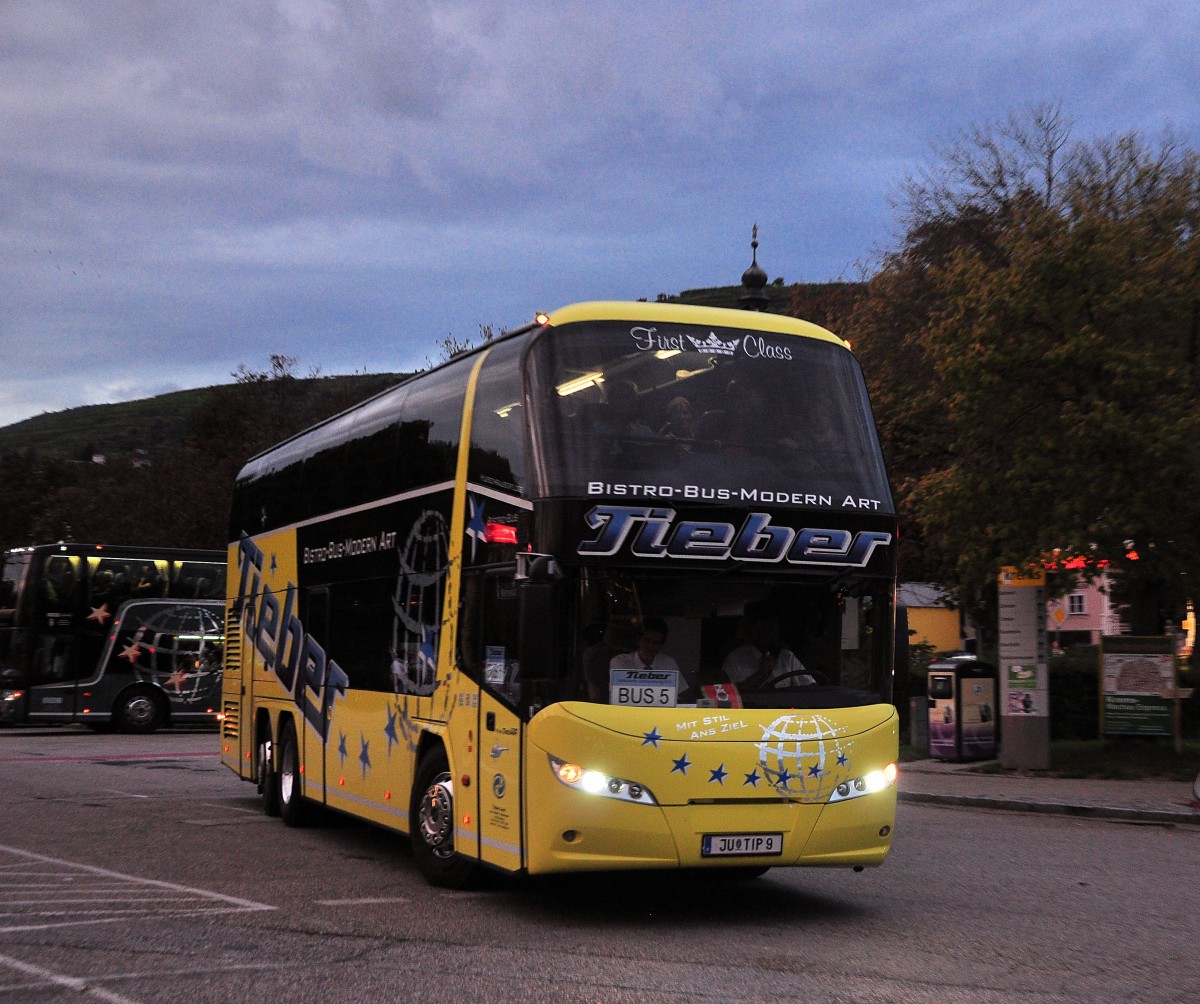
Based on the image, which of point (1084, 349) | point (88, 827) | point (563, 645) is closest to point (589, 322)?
point (563, 645)

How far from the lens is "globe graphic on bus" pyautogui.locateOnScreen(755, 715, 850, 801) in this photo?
29.5ft

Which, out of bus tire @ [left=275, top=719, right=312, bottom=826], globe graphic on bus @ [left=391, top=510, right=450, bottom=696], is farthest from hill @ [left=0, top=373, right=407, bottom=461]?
globe graphic on bus @ [left=391, top=510, right=450, bottom=696]

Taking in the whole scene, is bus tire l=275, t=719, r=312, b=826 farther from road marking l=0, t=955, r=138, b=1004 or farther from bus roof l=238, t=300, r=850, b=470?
road marking l=0, t=955, r=138, b=1004

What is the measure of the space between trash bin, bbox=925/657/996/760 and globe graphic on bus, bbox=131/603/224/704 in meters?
16.9

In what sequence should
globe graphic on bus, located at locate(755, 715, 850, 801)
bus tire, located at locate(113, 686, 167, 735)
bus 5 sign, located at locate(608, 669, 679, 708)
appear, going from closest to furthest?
bus 5 sign, located at locate(608, 669, 679, 708)
globe graphic on bus, located at locate(755, 715, 850, 801)
bus tire, located at locate(113, 686, 167, 735)

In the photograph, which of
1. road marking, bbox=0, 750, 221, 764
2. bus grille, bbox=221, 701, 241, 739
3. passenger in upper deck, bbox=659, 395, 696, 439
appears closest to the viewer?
passenger in upper deck, bbox=659, 395, 696, 439

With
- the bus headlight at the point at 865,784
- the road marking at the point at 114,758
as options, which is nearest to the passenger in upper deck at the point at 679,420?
the bus headlight at the point at 865,784

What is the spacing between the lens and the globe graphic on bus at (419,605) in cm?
1055

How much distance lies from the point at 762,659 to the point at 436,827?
2.70 metres

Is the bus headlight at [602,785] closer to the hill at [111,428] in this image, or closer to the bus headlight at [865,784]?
the bus headlight at [865,784]

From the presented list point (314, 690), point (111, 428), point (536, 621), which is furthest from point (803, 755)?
point (111, 428)

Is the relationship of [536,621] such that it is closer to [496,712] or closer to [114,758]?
[496,712]

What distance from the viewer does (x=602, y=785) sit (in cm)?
866

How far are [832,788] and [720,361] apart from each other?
273 cm
